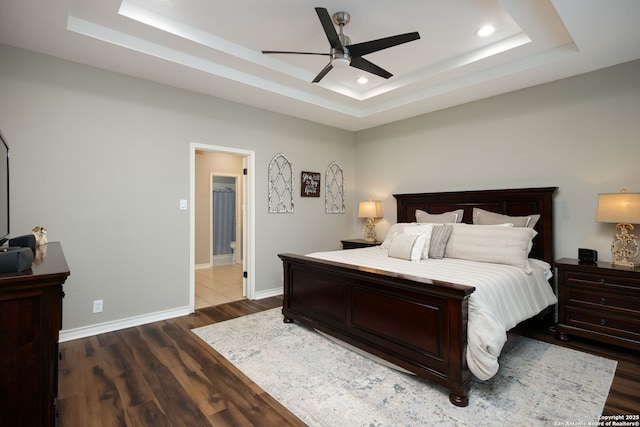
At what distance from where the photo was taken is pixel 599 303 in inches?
110

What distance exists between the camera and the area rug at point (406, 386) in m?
1.90

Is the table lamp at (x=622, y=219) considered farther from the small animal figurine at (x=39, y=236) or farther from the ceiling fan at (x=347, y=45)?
the small animal figurine at (x=39, y=236)

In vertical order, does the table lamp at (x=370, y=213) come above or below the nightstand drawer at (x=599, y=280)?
above

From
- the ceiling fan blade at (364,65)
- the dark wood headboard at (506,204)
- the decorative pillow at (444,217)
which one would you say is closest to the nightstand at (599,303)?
the dark wood headboard at (506,204)

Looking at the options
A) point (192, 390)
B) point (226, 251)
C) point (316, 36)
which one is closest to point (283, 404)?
point (192, 390)

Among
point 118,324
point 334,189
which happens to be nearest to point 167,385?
point 118,324

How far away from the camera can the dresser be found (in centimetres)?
126

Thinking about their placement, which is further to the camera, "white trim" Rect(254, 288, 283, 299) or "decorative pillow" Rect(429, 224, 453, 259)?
"white trim" Rect(254, 288, 283, 299)

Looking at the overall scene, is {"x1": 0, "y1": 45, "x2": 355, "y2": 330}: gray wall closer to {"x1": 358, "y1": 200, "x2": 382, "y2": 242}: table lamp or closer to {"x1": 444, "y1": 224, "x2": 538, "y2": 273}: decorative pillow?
{"x1": 358, "y1": 200, "x2": 382, "y2": 242}: table lamp

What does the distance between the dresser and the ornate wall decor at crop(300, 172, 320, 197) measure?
3664 millimetres

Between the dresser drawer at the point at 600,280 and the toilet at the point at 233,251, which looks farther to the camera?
the toilet at the point at 233,251

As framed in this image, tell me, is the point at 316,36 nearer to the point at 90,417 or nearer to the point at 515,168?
the point at 515,168

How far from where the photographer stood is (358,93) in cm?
438

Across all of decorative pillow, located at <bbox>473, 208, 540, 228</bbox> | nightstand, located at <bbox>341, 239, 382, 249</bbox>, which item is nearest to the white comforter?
decorative pillow, located at <bbox>473, 208, 540, 228</bbox>
